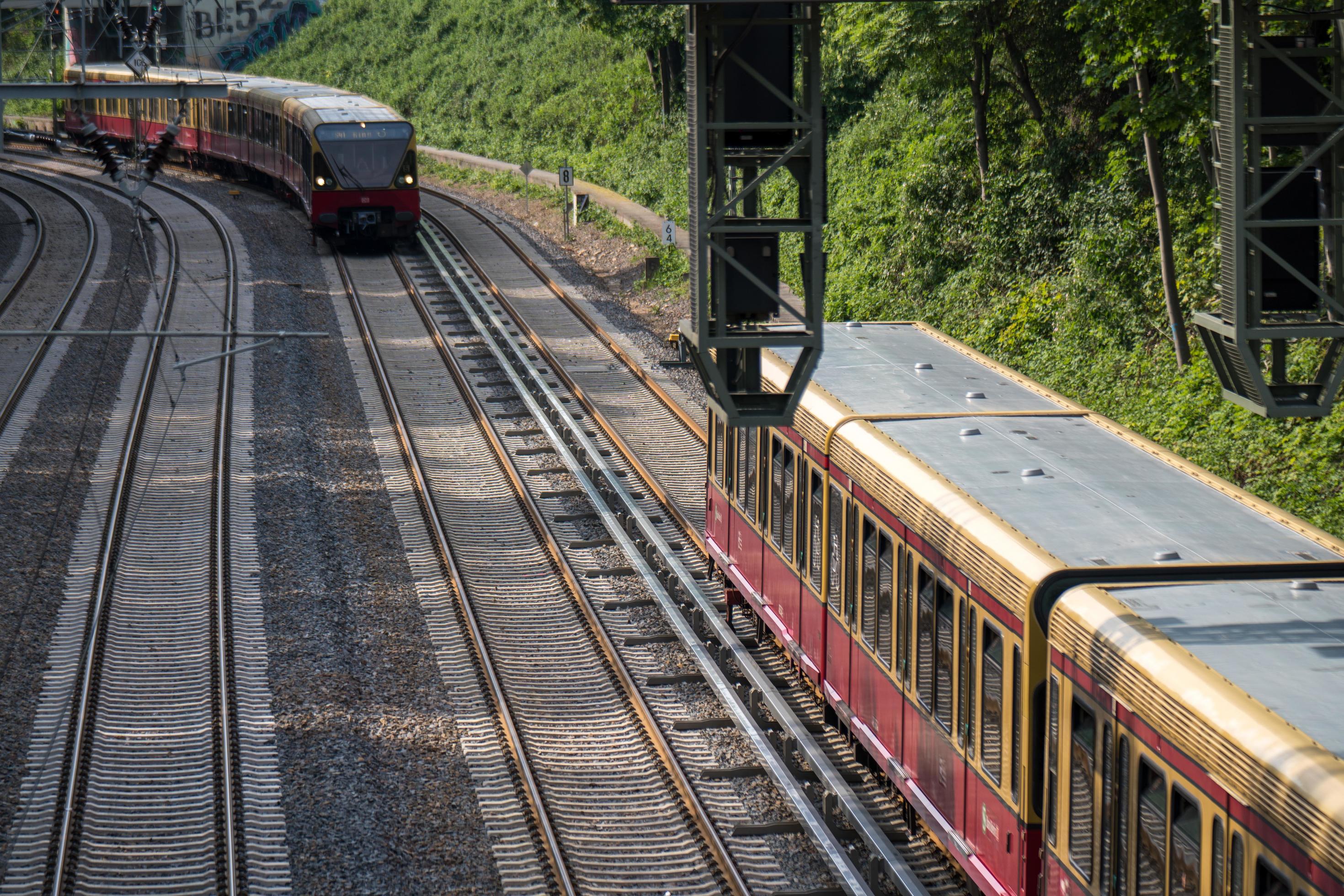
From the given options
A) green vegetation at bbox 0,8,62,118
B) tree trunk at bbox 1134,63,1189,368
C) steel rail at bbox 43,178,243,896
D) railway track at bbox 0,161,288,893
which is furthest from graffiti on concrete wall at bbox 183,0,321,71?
tree trunk at bbox 1134,63,1189,368

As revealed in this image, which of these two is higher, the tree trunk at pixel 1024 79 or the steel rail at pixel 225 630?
the tree trunk at pixel 1024 79

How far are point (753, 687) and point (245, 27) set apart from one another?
71.2 metres

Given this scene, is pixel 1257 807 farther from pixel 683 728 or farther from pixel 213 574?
pixel 213 574

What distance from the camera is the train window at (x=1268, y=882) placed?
520cm

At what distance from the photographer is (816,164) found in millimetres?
8742

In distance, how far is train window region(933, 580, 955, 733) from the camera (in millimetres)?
8359

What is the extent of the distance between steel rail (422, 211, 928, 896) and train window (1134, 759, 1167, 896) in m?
2.57

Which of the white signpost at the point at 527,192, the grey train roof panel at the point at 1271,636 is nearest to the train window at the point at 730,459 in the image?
the grey train roof panel at the point at 1271,636

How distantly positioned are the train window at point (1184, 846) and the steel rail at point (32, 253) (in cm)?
2630

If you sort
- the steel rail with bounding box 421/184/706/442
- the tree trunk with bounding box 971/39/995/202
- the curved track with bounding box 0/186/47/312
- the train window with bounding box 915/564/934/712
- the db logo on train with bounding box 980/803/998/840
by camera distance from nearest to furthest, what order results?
the db logo on train with bounding box 980/803/998/840, the train window with bounding box 915/564/934/712, the steel rail with bounding box 421/184/706/442, the tree trunk with bounding box 971/39/995/202, the curved track with bounding box 0/186/47/312

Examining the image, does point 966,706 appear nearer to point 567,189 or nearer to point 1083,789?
point 1083,789

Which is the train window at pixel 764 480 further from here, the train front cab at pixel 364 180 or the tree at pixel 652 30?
the tree at pixel 652 30

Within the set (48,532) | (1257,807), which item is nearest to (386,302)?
(48,532)

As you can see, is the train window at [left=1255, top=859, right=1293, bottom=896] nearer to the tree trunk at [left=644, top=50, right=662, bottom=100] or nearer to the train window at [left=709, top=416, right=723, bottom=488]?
the train window at [left=709, top=416, right=723, bottom=488]
